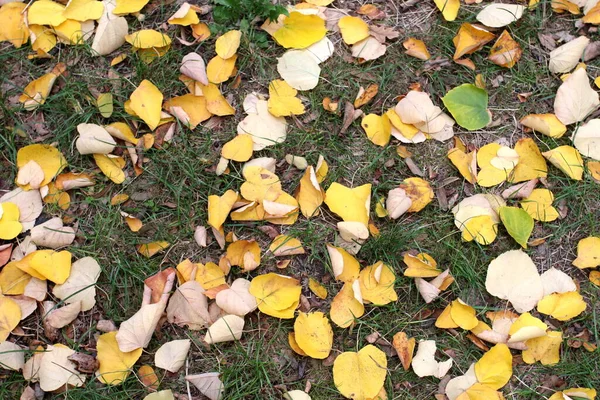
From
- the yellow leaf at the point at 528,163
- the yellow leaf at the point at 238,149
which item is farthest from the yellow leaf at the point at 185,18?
the yellow leaf at the point at 528,163

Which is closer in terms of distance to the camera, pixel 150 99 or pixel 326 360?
pixel 326 360

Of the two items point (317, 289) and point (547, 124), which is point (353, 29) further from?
point (317, 289)

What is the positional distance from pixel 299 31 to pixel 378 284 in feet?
3.63

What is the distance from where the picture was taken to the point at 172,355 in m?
2.25

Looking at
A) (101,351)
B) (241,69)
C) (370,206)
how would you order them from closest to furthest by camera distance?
1. (101,351)
2. (370,206)
3. (241,69)

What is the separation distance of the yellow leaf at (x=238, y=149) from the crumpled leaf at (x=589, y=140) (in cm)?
130

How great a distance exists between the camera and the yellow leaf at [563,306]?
7.67 feet

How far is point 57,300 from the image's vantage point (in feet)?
7.70

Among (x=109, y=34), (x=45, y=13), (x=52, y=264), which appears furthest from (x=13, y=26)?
(x=52, y=264)

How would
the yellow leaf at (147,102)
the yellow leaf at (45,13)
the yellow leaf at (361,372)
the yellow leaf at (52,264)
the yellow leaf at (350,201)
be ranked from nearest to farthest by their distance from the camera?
the yellow leaf at (361,372)
the yellow leaf at (52,264)
the yellow leaf at (350,201)
the yellow leaf at (147,102)
the yellow leaf at (45,13)

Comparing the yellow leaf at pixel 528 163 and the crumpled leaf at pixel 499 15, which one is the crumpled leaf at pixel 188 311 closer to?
the yellow leaf at pixel 528 163

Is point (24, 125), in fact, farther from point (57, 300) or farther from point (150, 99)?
point (57, 300)

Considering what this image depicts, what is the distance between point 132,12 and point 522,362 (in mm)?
2076

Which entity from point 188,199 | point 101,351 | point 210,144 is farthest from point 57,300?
point 210,144
